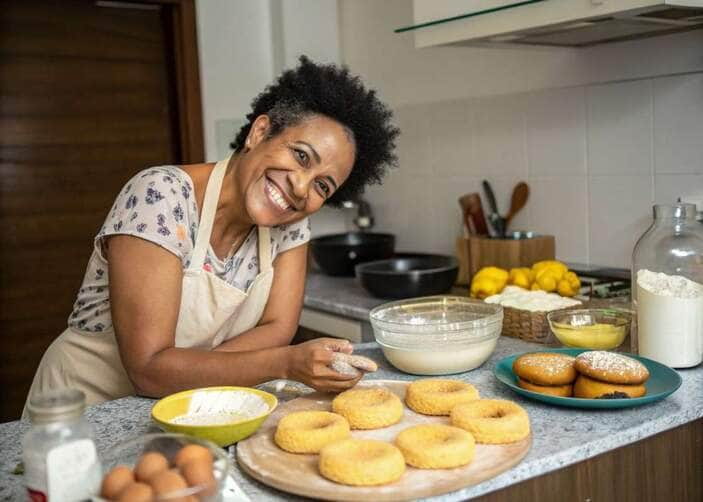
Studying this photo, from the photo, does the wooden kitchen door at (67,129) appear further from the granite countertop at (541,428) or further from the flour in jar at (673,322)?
the flour in jar at (673,322)

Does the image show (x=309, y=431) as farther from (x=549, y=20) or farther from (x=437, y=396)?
(x=549, y=20)

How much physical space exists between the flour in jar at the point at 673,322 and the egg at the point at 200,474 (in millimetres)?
953

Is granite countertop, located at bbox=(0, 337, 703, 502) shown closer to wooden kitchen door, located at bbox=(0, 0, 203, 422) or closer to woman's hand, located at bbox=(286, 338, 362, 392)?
woman's hand, located at bbox=(286, 338, 362, 392)

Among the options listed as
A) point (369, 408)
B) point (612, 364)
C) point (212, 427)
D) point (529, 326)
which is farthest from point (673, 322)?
point (212, 427)

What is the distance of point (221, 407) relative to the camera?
48.4 inches

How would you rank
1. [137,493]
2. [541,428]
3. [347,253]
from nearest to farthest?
[137,493] → [541,428] → [347,253]

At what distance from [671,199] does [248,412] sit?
54.7 inches

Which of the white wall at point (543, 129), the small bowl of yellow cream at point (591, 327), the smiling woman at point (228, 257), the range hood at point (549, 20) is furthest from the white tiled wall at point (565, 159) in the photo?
the smiling woman at point (228, 257)

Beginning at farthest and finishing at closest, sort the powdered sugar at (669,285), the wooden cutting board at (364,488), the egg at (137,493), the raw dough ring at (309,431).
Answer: the powdered sugar at (669,285), the raw dough ring at (309,431), the wooden cutting board at (364,488), the egg at (137,493)

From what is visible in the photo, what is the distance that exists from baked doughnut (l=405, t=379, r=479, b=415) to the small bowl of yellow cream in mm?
→ 394

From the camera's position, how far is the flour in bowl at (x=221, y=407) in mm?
1179

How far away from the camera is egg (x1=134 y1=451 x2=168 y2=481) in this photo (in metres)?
0.82

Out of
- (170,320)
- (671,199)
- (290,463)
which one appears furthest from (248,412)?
(671,199)

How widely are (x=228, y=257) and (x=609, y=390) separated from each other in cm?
79
